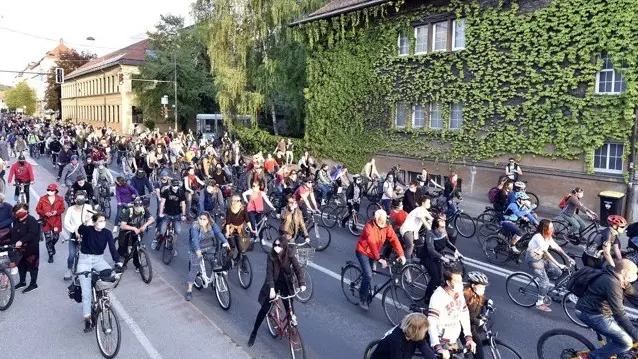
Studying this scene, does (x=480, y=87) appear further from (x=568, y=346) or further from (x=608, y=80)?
(x=568, y=346)

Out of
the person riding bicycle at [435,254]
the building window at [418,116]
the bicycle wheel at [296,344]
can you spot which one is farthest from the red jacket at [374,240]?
the building window at [418,116]

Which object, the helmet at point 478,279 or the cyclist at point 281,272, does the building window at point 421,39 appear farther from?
the helmet at point 478,279

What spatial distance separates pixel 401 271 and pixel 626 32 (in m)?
12.2

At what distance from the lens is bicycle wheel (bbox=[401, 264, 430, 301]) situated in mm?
8594

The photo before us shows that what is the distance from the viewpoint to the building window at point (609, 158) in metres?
16.8

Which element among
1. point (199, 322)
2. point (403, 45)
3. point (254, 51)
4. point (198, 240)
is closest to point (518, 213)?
point (198, 240)

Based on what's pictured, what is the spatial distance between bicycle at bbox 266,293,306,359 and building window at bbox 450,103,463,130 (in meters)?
15.9

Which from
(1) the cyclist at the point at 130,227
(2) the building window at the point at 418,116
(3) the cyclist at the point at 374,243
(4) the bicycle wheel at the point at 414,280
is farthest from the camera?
(2) the building window at the point at 418,116

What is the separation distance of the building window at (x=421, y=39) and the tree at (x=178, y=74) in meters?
27.5

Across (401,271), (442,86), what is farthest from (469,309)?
(442,86)

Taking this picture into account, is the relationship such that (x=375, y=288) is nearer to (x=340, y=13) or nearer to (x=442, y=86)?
(x=442, y=86)

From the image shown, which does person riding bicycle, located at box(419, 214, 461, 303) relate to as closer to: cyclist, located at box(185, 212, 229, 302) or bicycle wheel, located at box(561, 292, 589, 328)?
bicycle wheel, located at box(561, 292, 589, 328)

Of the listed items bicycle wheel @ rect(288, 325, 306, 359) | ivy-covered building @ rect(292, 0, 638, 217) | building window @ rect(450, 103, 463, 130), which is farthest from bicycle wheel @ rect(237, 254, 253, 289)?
building window @ rect(450, 103, 463, 130)

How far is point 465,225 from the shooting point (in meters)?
14.5
